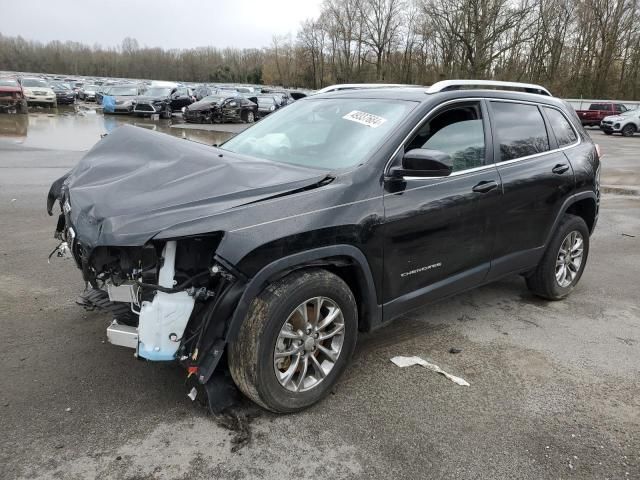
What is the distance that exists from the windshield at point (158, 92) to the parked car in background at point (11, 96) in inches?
253

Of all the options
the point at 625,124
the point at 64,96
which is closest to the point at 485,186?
the point at 625,124

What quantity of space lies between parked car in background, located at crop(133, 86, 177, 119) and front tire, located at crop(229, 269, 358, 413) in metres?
26.9

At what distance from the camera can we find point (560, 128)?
480 centimetres

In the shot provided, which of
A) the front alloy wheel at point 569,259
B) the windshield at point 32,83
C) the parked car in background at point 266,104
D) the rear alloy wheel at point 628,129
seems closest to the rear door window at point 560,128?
the front alloy wheel at point 569,259

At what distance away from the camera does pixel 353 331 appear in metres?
3.19

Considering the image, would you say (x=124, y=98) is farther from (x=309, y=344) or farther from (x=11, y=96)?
(x=309, y=344)

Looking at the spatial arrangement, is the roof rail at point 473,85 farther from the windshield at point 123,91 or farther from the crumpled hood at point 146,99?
the windshield at point 123,91

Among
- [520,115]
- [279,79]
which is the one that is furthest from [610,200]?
[279,79]

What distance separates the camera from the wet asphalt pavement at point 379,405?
102 inches

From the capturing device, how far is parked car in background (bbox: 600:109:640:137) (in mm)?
29875

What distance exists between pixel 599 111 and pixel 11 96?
118 ft

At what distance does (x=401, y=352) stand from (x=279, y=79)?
99.5 m

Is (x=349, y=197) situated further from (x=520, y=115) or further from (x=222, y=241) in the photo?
(x=520, y=115)

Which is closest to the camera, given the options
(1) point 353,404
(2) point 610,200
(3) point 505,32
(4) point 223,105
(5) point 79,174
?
(1) point 353,404
